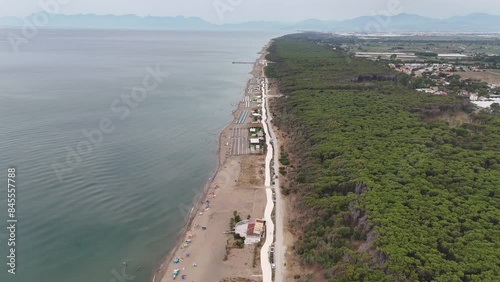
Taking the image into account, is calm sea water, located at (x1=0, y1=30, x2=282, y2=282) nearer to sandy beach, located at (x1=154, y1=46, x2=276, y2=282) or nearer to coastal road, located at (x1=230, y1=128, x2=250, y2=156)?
sandy beach, located at (x1=154, y1=46, x2=276, y2=282)

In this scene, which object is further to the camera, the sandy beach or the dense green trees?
the sandy beach

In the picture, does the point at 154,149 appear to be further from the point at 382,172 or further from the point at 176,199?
the point at 382,172

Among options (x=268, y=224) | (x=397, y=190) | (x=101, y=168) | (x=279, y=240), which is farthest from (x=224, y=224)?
(x=101, y=168)

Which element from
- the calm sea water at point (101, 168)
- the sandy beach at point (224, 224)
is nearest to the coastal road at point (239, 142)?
the sandy beach at point (224, 224)

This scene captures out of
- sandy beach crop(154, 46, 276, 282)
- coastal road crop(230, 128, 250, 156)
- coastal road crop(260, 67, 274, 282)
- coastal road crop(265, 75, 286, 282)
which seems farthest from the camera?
coastal road crop(230, 128, 250, 156)

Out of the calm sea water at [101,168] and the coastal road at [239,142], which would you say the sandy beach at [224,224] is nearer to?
the coastal road at [239,142]

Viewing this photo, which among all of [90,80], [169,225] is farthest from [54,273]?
[90,80]

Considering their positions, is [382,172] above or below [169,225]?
above

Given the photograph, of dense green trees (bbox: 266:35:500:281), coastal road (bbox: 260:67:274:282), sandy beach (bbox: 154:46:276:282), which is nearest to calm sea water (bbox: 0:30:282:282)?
sandy beach (bbox: 154:46:276:282)
